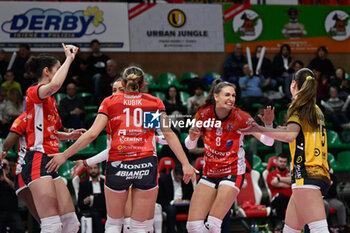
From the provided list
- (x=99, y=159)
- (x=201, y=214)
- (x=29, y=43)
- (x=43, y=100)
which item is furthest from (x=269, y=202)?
(x=29, y=43)

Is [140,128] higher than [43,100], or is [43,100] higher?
[43,100]

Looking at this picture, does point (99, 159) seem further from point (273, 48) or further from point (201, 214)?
point (273, 48)

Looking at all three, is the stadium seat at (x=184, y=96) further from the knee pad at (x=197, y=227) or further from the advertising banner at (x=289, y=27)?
the knee pad at (x=197, y=227)

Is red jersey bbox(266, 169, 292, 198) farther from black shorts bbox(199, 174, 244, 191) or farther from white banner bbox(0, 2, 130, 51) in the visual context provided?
white banner bbox(0, 2, 130, 51)

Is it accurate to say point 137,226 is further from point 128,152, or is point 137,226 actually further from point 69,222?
point 69,222

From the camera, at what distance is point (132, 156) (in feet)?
17.8

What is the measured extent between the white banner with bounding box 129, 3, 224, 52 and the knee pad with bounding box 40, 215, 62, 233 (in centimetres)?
926

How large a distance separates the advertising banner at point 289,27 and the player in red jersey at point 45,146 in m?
9.64

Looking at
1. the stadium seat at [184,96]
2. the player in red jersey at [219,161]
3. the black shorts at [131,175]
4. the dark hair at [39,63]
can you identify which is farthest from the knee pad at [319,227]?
the stadium seat at [184,96]

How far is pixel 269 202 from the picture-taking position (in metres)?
10.5

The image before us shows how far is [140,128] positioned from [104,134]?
6.37m

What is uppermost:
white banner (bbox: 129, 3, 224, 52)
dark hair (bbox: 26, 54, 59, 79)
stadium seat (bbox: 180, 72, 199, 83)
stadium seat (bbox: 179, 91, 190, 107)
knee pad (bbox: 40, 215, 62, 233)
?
white banner (bbox: 129, 3, 224, 52)

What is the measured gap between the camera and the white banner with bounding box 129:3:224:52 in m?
14.4

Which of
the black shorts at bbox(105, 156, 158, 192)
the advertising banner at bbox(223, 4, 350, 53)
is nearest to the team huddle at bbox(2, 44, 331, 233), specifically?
the black shorts at bbox(105, 156, 158, 192)
